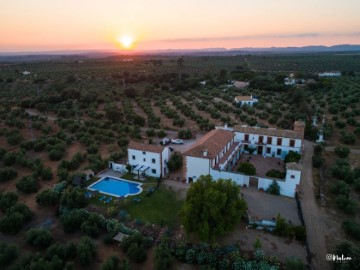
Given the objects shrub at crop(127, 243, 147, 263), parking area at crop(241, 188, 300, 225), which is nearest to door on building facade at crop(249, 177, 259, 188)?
parking area at crop(241, 188, 300, 225)

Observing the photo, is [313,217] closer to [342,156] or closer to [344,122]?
[342,156]

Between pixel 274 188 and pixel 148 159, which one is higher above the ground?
pixel 148 159

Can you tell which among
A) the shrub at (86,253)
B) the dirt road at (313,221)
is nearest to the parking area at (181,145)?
the dirt road at (313,221)

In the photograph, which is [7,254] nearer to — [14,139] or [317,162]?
[14,139]

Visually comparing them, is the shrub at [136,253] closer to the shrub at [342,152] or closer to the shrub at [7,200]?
the shrub at [7,200]

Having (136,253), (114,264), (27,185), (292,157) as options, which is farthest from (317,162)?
(27,185)

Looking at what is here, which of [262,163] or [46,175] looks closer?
[46,175]

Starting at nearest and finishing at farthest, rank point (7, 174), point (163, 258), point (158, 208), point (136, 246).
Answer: point (163, 258) → point (136, 246) → point (158, 208) → point (7, 174)

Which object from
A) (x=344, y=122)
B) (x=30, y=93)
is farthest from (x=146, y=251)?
(x=30, y=93)
